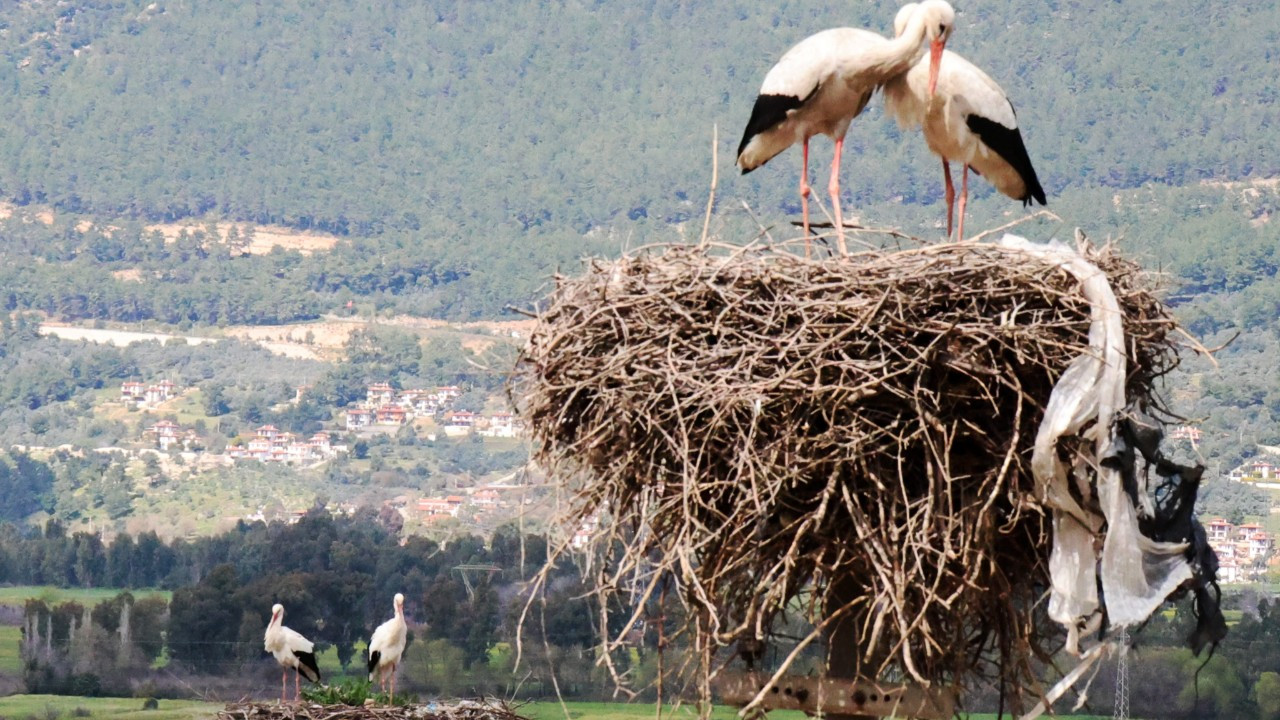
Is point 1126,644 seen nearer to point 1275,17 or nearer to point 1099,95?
point 1099,95

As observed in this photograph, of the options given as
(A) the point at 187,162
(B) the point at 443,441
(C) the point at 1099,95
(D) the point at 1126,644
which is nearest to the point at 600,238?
(B) the point at 443,441

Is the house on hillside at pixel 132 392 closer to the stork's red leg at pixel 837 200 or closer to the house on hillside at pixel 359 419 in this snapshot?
the house on hillside at pixel 359 419

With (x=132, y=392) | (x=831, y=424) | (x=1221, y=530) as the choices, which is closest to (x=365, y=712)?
(x=831, y=424)

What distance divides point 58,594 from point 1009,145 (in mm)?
47956

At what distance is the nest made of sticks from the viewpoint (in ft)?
16.1

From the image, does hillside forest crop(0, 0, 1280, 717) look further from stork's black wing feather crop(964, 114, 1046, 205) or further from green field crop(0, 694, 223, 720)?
stork's black wing feather crop(964, 114, 1046, 205)

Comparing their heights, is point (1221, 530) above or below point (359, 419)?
below

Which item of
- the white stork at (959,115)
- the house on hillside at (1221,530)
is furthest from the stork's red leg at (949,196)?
the house on hillside at (1221,530)

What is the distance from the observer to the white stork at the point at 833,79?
21.1ft

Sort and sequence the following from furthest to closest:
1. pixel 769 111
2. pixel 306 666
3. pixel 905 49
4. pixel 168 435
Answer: pixel 168 435 < pixel 306 666 < pixel 769 111 < pixel 905 49

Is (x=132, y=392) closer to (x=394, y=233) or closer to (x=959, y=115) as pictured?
(x=394, y=233)

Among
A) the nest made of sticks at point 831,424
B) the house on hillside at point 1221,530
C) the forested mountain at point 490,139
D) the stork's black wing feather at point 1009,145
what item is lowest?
the house on hillside at point 1221,530

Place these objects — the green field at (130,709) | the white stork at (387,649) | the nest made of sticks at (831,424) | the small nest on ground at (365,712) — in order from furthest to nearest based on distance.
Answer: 1. the green field at (130,709)
2. the white stork at (387,649)
3. the small nest on ground at (365,712)
4. the nest made of sticks at (831,424)

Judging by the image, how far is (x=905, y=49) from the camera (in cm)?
645
